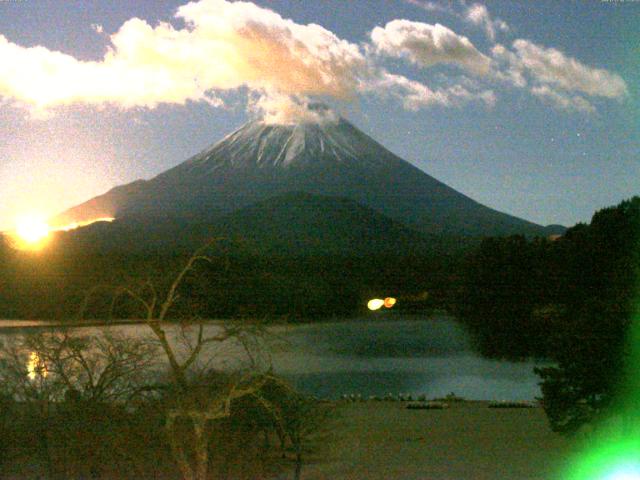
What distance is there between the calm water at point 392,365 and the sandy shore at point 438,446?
298 centimetres

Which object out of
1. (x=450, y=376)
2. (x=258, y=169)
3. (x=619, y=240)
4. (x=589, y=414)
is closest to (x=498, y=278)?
(x=619, y=240)

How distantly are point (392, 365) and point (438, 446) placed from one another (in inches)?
648

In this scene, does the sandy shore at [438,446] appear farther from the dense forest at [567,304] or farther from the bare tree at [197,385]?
the bare tree at [197,385]

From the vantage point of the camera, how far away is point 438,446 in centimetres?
1455

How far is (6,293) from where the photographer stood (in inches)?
1046

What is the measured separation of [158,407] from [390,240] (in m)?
86.4

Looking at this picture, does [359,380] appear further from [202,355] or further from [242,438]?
[242,438]

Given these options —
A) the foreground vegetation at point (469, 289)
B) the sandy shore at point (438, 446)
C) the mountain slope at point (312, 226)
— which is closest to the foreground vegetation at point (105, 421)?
the foreground vegetation at point (469, 289)

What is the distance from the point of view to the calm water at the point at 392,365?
24.7 m

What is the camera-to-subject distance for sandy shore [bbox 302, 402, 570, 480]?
1216cm

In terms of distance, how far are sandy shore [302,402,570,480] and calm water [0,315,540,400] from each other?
118 inches

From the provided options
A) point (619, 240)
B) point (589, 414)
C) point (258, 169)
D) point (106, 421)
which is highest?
point (258, 169)

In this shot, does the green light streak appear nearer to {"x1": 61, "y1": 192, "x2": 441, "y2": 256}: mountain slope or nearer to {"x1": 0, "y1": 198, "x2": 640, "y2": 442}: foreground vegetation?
{"x1": 0, "y1": 198, "x2": 640, "y2": 442}: foreground vegetation

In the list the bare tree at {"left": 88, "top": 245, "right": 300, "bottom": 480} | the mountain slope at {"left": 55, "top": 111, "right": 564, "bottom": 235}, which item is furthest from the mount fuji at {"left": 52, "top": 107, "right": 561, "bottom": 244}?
the bare tree at {"left": 88, "top": 245, "right": 300, "bottom": 480}
